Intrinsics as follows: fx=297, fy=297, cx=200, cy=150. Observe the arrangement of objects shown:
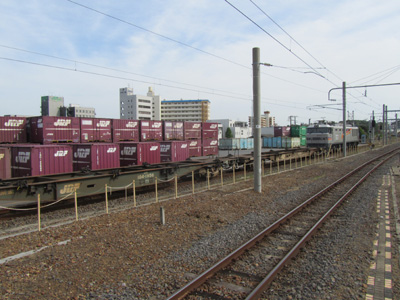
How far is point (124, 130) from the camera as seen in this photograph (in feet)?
76.9

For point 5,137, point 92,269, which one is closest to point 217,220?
point 92,269

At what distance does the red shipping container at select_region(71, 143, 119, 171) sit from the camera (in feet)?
48.6

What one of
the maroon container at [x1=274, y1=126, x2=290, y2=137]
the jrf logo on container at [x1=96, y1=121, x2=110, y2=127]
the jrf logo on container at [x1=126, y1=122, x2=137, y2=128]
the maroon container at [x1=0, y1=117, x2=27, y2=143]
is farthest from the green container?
the maroon container at [x1=0, y1=117, x2=27, y2=143]

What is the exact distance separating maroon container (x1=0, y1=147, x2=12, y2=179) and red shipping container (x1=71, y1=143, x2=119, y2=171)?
3.07 m

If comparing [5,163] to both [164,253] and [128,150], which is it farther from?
[164,253]

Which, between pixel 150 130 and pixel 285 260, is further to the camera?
pixel 150 130

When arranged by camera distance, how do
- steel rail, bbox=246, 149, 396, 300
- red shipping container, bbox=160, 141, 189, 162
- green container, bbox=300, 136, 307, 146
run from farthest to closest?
green container, bbox=300, 136, 307, 146
red shipping container, bbox=160, 141, 189, 162
steel rail, bbox=246, 149, 396, 300

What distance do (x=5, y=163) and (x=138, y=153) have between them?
6.42m

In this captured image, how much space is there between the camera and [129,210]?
10820 mm

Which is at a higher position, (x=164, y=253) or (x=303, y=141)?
(x=303, y=141)

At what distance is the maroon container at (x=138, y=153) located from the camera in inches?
667

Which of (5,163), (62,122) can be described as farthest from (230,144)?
(5,163)

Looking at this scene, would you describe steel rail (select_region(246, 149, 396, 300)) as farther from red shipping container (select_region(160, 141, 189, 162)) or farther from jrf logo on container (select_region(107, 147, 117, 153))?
red shipping container (select_region(160, 141, 189, 162))

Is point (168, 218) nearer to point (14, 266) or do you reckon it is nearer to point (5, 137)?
point (14, 266)
